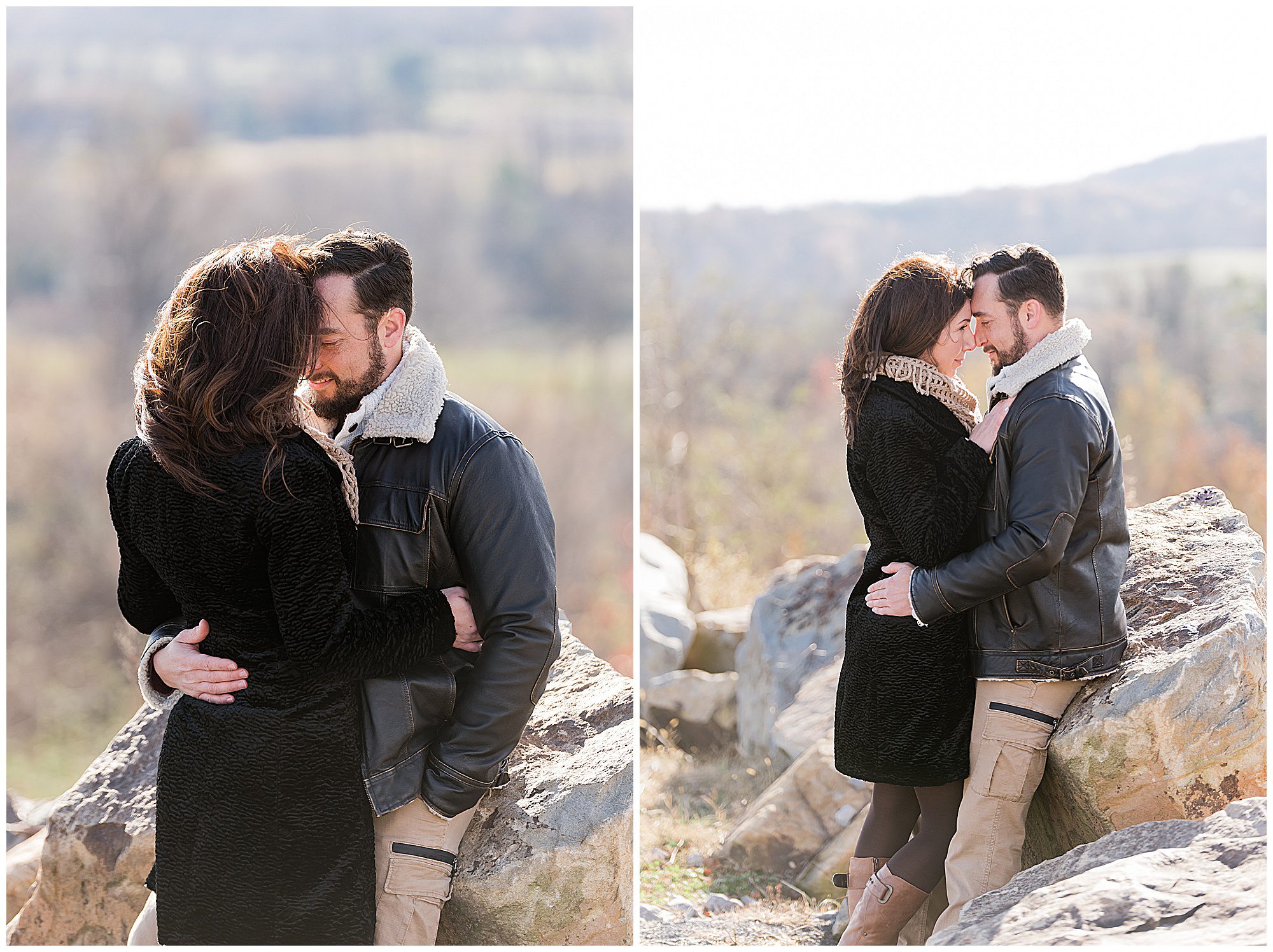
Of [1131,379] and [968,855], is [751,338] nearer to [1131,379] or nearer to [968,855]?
[1131,379]

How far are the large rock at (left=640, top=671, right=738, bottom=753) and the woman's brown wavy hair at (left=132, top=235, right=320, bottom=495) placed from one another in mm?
3985

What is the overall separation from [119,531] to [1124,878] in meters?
2.52

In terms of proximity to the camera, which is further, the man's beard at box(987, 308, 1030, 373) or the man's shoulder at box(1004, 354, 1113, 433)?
the man's beard at box(987, 308, 1030, 373)

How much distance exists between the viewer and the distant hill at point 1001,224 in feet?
93.1

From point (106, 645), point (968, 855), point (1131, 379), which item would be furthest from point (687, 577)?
point (1131, 379)

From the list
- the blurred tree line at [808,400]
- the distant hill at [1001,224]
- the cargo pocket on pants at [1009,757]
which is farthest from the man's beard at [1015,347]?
the distant hill at [1001,224]

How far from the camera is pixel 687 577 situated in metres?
9.06

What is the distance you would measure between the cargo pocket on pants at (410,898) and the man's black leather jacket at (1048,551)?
4.76 ft

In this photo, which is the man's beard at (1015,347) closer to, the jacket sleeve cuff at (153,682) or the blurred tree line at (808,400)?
the blurred tree line at (808,400)

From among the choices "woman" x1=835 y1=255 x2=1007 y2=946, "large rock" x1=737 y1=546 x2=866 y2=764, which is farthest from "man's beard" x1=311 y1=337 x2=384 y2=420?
"large rock" x1=737 y1=546 x2=866 y2=764

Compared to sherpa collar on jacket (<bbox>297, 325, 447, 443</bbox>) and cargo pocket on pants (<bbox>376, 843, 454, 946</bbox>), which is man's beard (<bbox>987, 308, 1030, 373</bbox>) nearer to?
sherpa collar on jacket (<bbox>297, 325, 447, 443</bbox>)

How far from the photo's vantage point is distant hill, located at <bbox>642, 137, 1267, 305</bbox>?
28.4 metres

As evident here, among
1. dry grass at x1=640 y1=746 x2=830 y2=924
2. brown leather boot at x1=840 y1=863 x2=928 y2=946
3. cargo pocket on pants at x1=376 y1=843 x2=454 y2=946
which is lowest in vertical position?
dry grass at x1=640 y1=746 x2=830 y2=924

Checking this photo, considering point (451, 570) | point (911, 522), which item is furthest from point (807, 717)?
point (451, 570)
